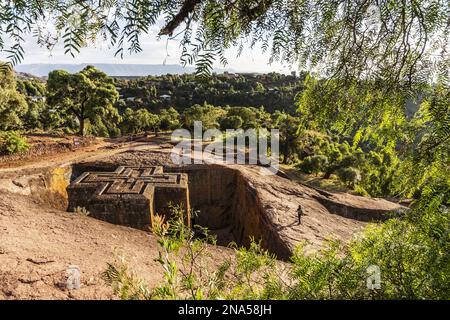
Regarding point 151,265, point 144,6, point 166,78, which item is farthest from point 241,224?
point 166,78

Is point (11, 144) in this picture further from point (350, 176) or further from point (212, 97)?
point (212, 97)

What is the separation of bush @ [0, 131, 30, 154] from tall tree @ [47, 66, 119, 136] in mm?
6838

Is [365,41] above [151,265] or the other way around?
above

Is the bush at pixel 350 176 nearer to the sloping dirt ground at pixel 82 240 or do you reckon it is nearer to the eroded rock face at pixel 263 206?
the eroded rock face at pixel 263 206

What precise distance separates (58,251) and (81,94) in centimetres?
1791

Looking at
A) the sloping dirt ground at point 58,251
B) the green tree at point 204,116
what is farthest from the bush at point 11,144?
the green tree at point 204,116

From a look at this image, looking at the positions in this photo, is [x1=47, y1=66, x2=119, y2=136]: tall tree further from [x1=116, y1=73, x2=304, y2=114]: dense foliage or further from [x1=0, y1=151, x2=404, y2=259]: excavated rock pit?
[x1=116, y1=73, x2=304, y2=114]: dense foliage

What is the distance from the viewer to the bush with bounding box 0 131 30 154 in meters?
13.7

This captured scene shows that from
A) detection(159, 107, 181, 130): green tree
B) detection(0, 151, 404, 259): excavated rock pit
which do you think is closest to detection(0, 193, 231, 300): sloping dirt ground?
detection(0, 151, 404, 259): excavated rock pit

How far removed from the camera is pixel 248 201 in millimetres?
12492

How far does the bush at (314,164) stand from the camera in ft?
70.1
